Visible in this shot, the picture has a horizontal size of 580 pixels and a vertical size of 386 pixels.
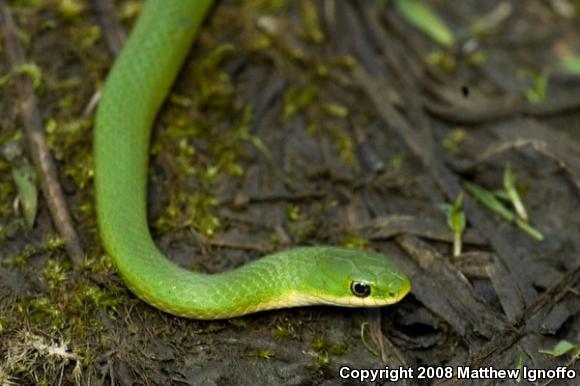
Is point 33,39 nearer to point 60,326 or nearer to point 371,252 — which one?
point 60,326

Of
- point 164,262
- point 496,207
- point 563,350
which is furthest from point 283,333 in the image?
point 496,207

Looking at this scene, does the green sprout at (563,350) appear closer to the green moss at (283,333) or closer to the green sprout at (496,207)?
the green sprout at (496,207)

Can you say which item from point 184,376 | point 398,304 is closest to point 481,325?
point 398,304

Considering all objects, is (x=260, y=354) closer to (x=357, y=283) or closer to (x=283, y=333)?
(x=283, y=333)

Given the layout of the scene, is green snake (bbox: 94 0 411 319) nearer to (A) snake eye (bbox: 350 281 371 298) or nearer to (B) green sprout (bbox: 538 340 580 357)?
(A) snake eye (bbox: 350 281 371 298)

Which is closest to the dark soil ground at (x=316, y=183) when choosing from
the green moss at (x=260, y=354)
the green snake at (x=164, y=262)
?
the green moss at (x=260, y=354)

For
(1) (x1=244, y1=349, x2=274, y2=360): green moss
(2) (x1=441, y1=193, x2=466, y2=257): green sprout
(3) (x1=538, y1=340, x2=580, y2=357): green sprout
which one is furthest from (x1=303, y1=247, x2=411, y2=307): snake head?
(3) (x1=538, y1=340, x2=580, y2=357): green sprout
